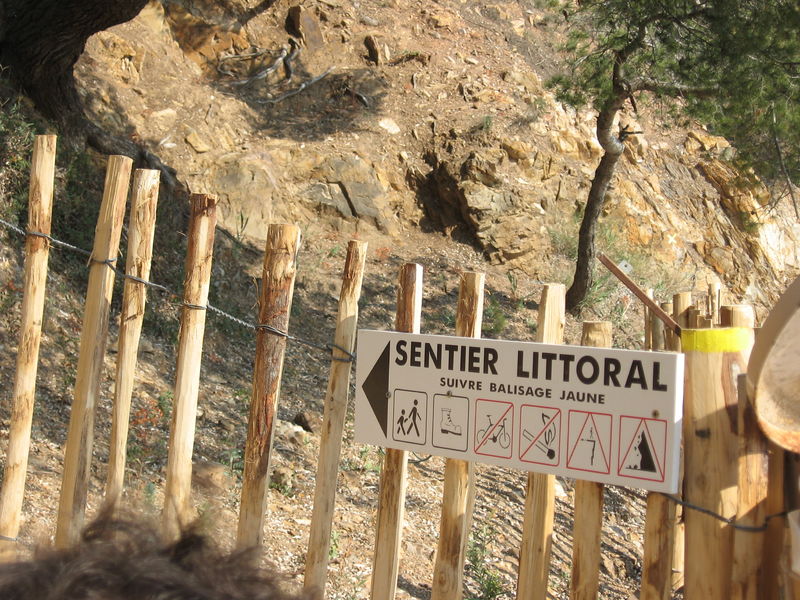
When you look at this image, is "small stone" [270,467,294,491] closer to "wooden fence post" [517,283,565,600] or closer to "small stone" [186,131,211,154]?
"wooden fence post" [517,283,565,600]

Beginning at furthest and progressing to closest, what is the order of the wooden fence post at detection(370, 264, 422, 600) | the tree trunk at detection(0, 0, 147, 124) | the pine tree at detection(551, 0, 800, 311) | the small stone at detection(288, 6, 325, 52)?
the small stone at detection(288, 6, 325, 52)
the pine tree at detection(551, 0, 800, 311)
the tree trunk at detection(0, 0, 147, 124)
the wooden fence post at detection(370, 264, 422, 600)

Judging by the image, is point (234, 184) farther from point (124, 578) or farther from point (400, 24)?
point (124, 578)

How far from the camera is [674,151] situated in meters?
14.5

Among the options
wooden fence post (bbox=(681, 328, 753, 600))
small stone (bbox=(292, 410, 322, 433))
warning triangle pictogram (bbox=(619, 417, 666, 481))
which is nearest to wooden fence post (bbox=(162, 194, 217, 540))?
warning triangle pictogram (bbox=(619, 417, 666, 481))

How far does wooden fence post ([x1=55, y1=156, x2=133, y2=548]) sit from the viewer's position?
3062 mm

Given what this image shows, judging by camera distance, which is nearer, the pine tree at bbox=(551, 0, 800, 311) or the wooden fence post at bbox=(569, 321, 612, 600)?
the wooden fence post at bbox=(569, 321, 612, 600)

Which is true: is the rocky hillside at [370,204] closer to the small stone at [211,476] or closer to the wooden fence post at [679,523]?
the small stone at [211,476]

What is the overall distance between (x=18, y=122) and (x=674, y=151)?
11.5 m

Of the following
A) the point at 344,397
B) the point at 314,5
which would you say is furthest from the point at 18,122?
the point at 314,5

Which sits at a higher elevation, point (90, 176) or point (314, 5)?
point (314, 5)

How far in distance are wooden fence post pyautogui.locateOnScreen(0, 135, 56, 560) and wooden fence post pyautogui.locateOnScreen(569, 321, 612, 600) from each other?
7.39ft

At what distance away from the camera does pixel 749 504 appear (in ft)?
6.50

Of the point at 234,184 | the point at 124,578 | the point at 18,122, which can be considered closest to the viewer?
the point at 124,578

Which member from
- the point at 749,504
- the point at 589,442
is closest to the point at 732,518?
the point at 749,504
